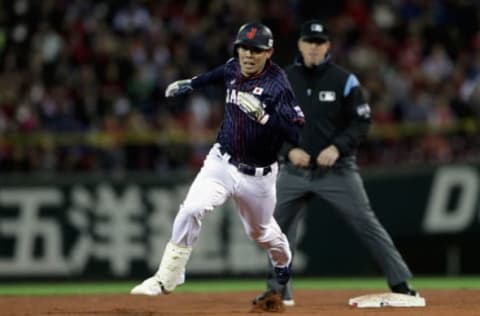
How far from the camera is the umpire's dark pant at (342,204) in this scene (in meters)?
9.56

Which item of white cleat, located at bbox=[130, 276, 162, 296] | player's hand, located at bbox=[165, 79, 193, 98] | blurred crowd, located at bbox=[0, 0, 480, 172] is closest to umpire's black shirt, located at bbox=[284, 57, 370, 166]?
player's hand, located at bbox=[165, 79, 193, 98]

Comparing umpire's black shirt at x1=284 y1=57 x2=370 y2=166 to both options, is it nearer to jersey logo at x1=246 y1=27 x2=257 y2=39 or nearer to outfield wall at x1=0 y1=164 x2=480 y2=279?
jersey logo at x1=246 y1=27 x2=257 y2=39

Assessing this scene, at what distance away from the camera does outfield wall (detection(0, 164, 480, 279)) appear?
14.9 metres

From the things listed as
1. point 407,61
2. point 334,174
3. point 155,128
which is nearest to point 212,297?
point 334,174

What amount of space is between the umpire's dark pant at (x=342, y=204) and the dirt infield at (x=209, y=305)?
49 centimetres

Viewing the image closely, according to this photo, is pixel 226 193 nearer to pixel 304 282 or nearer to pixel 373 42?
pixel 304 282

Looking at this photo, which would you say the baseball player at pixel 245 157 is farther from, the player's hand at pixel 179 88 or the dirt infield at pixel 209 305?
the dirt infield at pixel 209 305

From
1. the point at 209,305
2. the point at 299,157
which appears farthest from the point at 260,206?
the point at 209,305

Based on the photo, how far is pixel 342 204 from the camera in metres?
9.64

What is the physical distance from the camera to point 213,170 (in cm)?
840

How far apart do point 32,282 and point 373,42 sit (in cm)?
769

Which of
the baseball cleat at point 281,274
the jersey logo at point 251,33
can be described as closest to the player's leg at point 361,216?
the baseball cleat at point 281,274

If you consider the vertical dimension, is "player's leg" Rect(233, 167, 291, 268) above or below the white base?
above

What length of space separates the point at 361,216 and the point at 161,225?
5.85 meters
